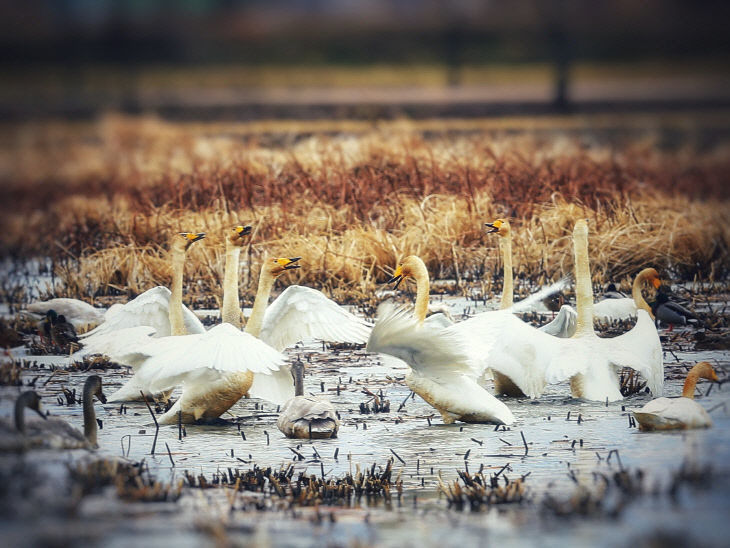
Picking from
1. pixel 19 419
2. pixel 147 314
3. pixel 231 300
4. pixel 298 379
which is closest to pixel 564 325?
pixel 298 379

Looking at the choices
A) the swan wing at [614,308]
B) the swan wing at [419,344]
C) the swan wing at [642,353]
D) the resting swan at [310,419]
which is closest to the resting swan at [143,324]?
the resting swan at [310,419]

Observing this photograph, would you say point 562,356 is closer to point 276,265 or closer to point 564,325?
point 564,325

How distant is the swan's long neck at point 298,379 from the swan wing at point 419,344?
1.74 feet

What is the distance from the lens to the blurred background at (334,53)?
26625 mm

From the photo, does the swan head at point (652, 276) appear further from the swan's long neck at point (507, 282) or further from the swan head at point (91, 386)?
the swan head at point (91, 386)

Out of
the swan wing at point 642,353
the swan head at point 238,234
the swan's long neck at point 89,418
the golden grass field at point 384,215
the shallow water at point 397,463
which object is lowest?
the shallow water at point 397,463

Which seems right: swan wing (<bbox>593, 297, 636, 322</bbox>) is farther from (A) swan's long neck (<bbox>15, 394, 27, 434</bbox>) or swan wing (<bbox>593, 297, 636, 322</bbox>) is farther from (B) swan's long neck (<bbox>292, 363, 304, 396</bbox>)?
(A) swan's long neck (<bbox>15, 394, 27, 434</bbox>)

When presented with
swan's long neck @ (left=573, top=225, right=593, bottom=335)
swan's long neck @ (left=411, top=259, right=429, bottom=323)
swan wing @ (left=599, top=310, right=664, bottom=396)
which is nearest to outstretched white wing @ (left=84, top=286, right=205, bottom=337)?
swan's long neck @ (left=411, top=259, right=429, bottom=323)

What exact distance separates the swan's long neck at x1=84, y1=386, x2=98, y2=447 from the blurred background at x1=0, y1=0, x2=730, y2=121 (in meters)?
18.6

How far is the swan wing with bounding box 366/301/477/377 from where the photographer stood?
20.1ft

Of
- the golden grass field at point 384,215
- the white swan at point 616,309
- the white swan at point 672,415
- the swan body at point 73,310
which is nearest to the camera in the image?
the white swan at point 672,415

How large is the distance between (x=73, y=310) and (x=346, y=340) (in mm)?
2279

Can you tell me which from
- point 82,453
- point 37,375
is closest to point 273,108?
point 37,375

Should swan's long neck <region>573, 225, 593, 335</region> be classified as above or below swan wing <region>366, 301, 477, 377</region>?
above
